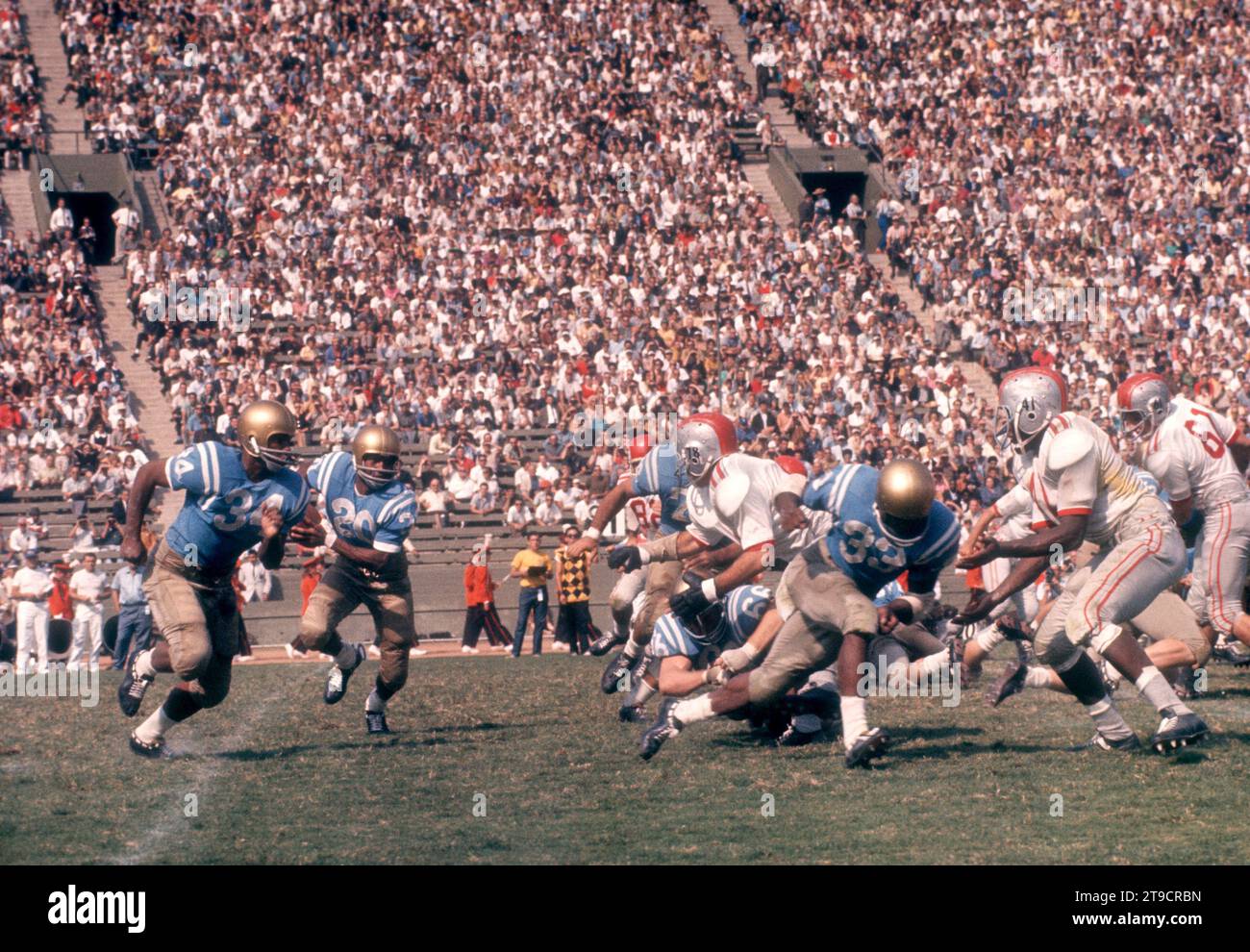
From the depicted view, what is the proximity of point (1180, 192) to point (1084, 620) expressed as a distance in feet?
80.1

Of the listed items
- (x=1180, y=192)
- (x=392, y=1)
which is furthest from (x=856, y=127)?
(x=392, y=1)

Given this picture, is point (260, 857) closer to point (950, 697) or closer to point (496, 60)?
point (950, 697)

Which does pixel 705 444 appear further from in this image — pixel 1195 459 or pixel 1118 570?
pixel 1195 459

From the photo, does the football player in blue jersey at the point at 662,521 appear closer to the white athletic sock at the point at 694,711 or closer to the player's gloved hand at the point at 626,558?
the player's gloved hand at the point at 626,558

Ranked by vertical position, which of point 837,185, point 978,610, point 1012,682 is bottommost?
point 1012,682

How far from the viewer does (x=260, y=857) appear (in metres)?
6.41

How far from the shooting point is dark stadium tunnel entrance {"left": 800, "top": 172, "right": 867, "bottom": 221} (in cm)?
3212

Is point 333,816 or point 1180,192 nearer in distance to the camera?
point 333,816

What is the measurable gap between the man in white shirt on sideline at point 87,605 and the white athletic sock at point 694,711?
11348 mm

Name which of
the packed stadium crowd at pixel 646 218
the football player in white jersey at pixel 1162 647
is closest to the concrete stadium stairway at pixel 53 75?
the packed stadium crowd at pixel 646 218

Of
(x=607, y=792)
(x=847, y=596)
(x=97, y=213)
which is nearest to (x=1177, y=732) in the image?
(x=847, y=596)

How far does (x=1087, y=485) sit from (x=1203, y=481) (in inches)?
95.1

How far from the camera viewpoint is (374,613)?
33.9ft

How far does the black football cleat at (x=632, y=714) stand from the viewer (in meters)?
10.4
